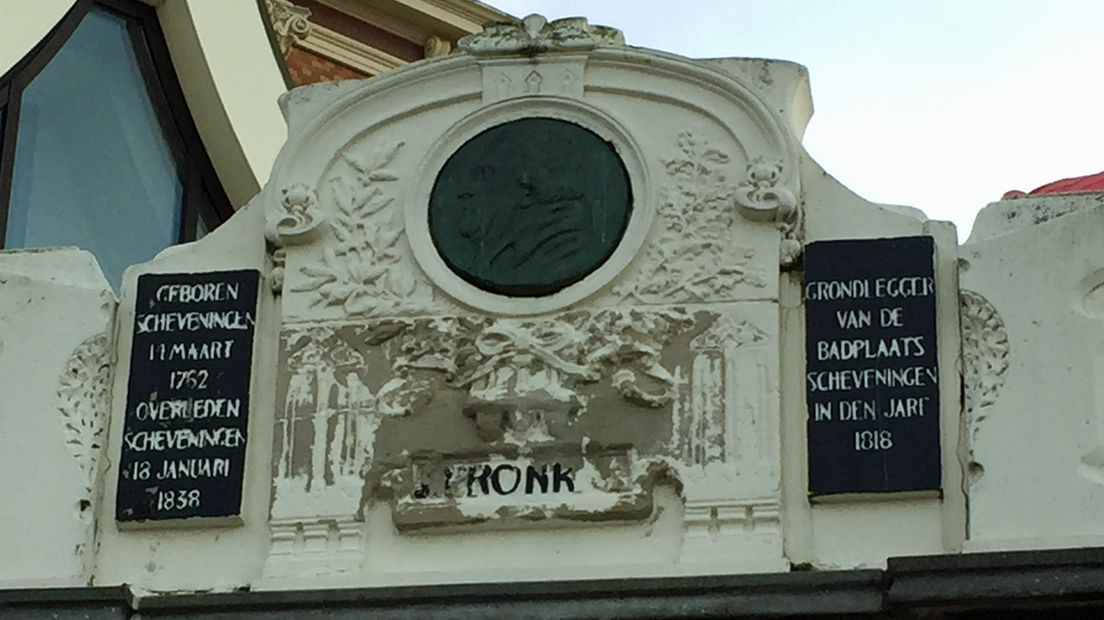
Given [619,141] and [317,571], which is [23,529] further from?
[619,141]

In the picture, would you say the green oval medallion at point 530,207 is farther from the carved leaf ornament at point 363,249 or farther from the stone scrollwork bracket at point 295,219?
the stone scrollwork bracket at point 295,219

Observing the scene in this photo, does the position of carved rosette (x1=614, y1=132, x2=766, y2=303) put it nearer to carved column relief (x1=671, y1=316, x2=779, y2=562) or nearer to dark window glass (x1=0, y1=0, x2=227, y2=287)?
carved column relief (x1=671, y1=316, x2=779, y2=562)

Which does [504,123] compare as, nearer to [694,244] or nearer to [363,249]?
[363,249]

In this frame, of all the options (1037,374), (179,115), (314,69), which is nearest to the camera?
(1037,374)

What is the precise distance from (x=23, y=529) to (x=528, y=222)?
2.95m

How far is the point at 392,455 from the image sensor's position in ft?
52.0

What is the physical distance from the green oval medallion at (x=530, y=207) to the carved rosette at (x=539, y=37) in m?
0.39

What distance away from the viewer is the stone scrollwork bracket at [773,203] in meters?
16.0

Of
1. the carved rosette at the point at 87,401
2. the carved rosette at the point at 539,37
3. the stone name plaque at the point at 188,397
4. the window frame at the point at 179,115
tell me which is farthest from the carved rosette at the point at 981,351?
the window frame at the point at 179,115

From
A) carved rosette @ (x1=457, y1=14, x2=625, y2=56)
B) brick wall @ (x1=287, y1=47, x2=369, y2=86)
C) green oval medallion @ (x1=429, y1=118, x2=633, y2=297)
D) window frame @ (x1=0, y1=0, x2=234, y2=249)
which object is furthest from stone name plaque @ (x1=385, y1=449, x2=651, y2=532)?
brick wall @ (x1=287, y1=47, x2=369, y2=86)

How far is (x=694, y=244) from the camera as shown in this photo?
16.1 m

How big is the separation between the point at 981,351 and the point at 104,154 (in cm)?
652

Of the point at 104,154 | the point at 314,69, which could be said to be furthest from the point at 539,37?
the point at 314,69

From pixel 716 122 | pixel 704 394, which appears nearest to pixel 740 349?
pixel 704 394
